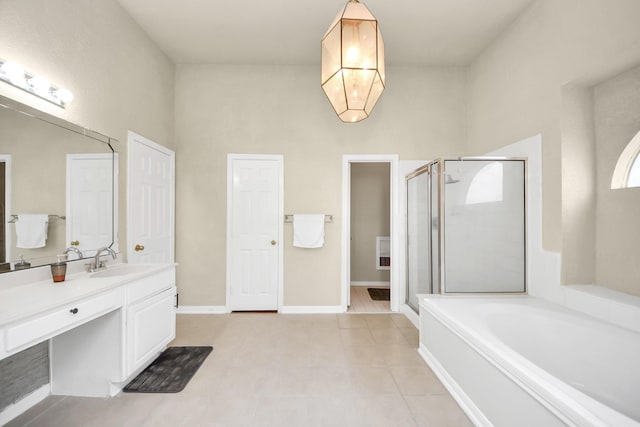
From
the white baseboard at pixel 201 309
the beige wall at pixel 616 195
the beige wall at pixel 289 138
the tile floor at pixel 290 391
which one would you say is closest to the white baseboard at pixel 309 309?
the beige wall at pixel 289 138

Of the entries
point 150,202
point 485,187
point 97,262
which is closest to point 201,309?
point 150,202

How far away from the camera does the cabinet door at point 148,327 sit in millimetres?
1857

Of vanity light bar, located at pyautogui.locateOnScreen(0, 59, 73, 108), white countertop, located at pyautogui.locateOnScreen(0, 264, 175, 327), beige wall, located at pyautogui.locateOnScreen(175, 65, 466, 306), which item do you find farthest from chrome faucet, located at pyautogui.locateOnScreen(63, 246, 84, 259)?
beige wall, located at pyautogui.locateOnScreen(175, 65, 466, 306)

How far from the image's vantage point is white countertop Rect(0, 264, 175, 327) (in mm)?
1222

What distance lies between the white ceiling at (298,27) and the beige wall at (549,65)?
0.26 metres

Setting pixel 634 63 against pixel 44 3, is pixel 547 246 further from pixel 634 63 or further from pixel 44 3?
pixel 44 3

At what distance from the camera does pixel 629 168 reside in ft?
6.00

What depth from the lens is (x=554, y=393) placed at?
3.48 feet

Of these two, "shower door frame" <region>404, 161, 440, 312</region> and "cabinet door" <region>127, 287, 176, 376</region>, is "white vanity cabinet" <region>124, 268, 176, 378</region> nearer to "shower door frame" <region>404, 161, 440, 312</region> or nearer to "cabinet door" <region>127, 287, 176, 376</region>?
"cabinet door" <region>127, 287, 176, 376</region>

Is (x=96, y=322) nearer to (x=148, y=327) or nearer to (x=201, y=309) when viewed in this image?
(x=148, y=327)

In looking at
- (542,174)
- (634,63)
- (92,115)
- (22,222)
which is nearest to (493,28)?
(634,63)

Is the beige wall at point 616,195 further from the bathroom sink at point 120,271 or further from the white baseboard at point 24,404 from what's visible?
the white baseboard at point 24,404

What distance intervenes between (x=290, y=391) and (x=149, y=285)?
4.03 ft

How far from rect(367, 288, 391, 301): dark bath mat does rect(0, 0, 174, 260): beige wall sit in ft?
10.1
